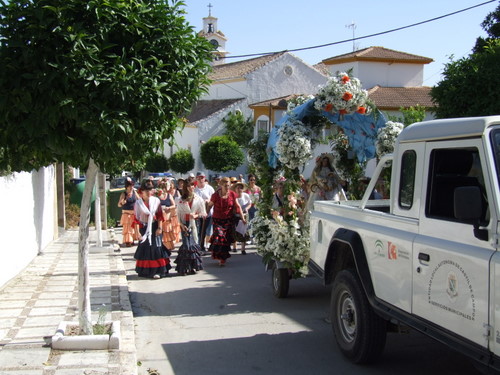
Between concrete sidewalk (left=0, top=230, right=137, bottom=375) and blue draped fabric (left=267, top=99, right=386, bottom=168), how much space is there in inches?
137

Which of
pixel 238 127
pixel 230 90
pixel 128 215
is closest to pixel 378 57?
pixel 238 127

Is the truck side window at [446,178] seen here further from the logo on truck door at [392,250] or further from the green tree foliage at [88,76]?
the green tree foliage at [88,76]

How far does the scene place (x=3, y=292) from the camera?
29.1ft

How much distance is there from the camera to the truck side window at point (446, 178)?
452cm

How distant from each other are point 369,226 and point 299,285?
478 centimetres

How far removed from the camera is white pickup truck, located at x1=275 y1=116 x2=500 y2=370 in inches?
155

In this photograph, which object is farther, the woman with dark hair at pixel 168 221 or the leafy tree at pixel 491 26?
the leafy tree at pixel 491 26

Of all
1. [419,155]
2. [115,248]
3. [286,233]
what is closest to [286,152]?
[286,233]

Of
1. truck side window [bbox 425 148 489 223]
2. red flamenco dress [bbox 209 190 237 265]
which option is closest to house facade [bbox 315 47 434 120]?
red flamenco dress [bbox 209 190 237 265]

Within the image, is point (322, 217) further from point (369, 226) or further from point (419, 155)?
point (419, 155)

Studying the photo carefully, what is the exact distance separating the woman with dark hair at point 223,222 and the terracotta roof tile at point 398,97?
28.3m

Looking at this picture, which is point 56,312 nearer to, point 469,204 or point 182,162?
point 469,204

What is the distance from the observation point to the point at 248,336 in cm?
716

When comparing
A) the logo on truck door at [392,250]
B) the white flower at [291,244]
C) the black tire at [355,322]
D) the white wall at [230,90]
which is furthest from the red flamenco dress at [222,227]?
the white wall at [230,90]
